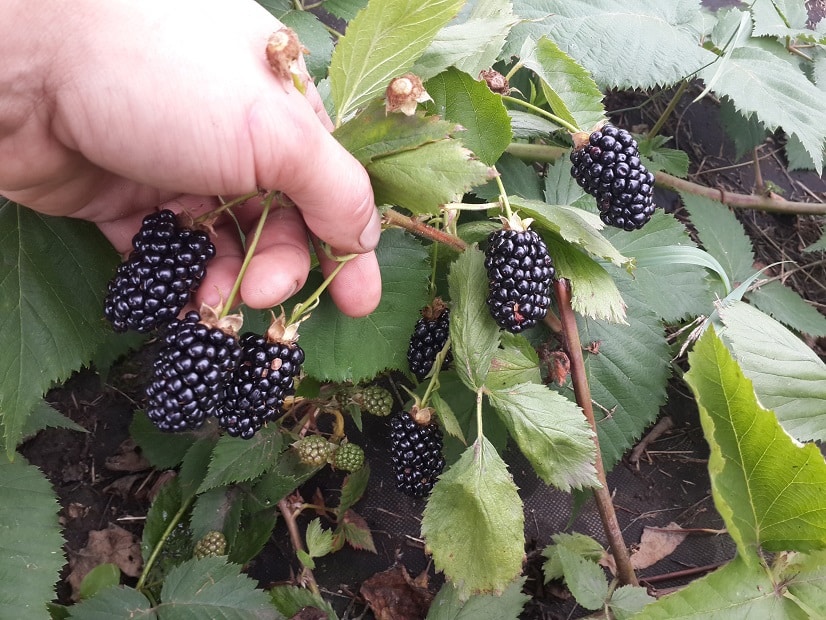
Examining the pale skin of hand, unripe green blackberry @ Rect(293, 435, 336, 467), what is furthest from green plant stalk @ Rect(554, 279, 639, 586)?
unripe green blackberry @ Rect(293, 435, 336, 467)

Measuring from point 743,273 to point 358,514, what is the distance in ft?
3.81

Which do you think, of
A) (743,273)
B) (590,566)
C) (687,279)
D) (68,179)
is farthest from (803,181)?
(68,179)

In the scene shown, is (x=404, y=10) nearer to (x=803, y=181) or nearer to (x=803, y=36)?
(x=803, y=36)

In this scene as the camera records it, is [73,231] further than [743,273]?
No

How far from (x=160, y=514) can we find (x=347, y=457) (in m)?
0.44

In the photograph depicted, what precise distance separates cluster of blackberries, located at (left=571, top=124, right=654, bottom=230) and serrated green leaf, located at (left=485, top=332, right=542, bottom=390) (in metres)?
0.25

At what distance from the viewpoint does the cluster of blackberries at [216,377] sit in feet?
2.27

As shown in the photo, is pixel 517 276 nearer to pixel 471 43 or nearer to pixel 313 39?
pixel 471 43

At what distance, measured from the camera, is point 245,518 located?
4.36 feet

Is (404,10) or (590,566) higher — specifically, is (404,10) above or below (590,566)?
above

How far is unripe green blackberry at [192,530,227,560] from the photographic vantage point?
122cm

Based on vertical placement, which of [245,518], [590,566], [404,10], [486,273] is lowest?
[245,518]

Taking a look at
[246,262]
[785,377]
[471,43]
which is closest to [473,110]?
[471,43]

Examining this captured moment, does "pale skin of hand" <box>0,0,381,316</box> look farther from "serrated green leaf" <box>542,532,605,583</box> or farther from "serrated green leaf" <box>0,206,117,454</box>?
"serrated green leaf" <box>542,532,605,583</box>
